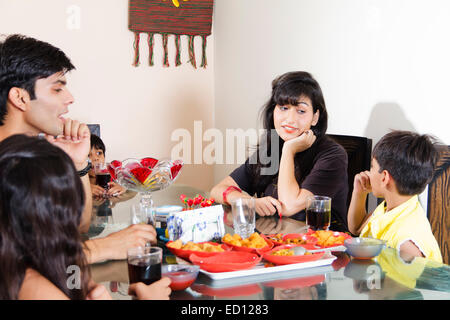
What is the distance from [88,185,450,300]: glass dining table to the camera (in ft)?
3.32

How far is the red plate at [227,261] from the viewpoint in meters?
1.11

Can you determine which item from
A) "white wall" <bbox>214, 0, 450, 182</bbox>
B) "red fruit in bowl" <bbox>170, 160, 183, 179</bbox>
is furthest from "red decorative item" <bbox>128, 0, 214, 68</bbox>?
"red fruit in bowl" <bbox>170, 160, 183, 179</bbox>

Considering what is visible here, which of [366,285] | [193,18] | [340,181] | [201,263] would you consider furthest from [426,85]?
[193,18]

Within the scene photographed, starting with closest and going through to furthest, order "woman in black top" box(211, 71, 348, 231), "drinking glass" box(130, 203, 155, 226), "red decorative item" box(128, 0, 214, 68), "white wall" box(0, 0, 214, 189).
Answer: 1. "drinking glass" box(130, 203, 155, 226)
2. "woman in black top" box(211, 71, 348, 231)
3. "white wall" box(0, 0, 214, 189)
4. "red decorative item" box(128, 0, 214, 68)

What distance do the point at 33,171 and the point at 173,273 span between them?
374 millimetres

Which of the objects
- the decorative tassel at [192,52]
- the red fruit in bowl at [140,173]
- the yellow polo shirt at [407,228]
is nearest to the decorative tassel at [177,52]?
the decorative tassel at [192,52]

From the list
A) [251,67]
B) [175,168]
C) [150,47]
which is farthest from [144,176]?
[150,47]

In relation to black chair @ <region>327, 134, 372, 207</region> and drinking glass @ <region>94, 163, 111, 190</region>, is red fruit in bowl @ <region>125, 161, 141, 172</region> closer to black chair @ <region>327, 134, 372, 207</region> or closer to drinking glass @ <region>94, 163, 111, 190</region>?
Result: drinking glass @ <region>94, 163, 111, 190</region>

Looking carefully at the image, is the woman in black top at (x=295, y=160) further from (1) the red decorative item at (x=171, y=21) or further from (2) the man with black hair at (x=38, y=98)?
(1) the red decorative item at (x=171, y=21)

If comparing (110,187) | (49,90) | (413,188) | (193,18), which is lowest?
(110,187)

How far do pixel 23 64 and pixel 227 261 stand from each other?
47.0 inches

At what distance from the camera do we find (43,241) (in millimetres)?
898

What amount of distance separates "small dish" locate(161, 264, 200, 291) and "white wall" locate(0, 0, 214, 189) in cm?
290
